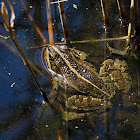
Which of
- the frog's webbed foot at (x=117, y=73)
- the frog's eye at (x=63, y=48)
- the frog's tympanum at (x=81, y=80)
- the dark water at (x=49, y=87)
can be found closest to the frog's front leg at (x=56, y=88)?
the frog's tympanum at (x=81, y=80)

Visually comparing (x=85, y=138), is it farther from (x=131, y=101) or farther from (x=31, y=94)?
(x=31, y=94)

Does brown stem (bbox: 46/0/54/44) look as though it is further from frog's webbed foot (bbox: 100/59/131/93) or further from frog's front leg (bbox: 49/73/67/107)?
frog's webbed foot (bbox: 100/59/131/93)

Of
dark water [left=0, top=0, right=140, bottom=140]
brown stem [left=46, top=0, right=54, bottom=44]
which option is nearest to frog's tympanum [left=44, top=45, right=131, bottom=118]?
dark water [left=0, top=0, right=140, bottom=140]

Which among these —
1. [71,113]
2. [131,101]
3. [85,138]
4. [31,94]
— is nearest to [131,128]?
[131,101]

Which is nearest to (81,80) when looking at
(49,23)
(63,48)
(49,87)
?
(49,87)

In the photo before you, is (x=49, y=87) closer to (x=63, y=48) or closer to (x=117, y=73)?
(x=63, y=48)

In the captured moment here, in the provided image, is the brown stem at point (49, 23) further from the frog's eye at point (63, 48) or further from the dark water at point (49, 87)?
the frog's eye at point (63, 48)
